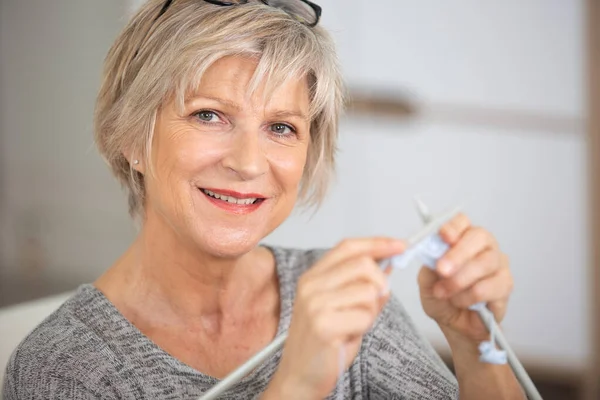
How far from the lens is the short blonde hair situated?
40.9 inches

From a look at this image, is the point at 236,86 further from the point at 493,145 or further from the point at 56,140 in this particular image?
the point at 56,140

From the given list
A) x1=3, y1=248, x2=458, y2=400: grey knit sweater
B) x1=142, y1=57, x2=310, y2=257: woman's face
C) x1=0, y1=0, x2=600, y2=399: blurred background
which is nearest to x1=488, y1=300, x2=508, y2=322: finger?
x1=3, y1=248, x2=458, y2=400: grey knit sweater

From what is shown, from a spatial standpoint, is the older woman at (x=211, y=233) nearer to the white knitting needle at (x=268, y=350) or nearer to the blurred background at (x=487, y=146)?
the white knitting needle at (x=268, y=350)

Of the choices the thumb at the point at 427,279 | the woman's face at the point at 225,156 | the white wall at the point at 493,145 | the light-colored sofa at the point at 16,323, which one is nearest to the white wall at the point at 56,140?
the white wall at the point at 493,145

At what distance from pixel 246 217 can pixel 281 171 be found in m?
0.09

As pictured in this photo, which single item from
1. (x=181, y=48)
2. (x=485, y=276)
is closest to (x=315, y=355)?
(x=485, y=276)

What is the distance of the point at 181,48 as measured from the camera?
3.43ft

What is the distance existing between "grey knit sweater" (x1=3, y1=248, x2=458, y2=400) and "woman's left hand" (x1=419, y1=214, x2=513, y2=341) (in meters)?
0.23

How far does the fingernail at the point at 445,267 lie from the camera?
2.84ft

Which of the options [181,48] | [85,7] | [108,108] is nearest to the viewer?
[181,48]

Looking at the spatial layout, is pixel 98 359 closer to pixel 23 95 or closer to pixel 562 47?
pixel 562 47

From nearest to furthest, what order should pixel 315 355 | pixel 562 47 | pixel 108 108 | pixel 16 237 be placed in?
1. pixel 315 355
2. pixel 108 108
3. pixel 562 47
4. pixel 16 237

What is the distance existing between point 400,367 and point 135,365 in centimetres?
42

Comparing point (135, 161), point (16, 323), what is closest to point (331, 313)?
point (135, 161)
